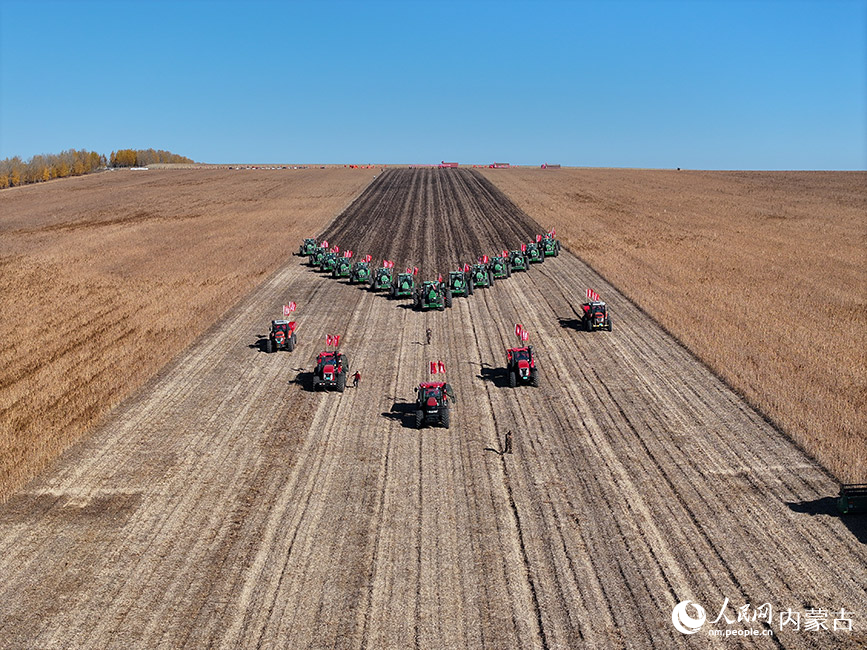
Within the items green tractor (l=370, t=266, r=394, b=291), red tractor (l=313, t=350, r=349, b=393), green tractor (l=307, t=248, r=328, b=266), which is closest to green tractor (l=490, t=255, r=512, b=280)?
green tractor (l=370, t=266, r=394, b=291)

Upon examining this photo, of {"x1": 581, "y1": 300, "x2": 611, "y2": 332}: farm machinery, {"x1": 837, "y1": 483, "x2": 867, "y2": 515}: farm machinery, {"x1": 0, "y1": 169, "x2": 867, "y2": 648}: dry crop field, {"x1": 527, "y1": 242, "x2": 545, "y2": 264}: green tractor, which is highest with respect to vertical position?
{"x1": 527, "y1": 242, "x2": 545, "y2": 264}: green tractor

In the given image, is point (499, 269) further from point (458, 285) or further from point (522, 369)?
point (522, 369)

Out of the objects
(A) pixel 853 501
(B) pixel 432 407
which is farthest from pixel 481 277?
(A) pixel 853 501

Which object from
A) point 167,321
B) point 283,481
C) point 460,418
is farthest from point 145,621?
point 167,321

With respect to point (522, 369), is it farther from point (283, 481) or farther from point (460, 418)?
point (283, 481)

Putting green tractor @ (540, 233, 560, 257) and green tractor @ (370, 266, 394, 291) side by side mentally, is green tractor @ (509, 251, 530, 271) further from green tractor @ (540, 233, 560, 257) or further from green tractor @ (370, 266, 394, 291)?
green tractor @ (370, 266, 394, 291)
